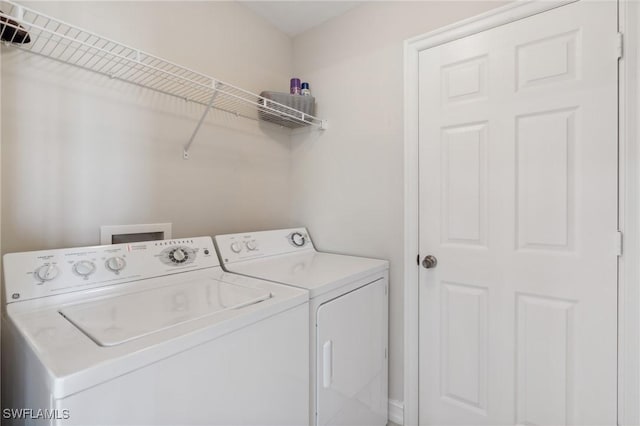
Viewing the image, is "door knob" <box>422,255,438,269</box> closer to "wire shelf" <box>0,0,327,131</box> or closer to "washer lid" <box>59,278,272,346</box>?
"washer lid" <box>59,278,272,346</box>

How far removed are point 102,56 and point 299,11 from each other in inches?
49.7

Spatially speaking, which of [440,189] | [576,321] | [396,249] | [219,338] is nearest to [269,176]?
[396,249]

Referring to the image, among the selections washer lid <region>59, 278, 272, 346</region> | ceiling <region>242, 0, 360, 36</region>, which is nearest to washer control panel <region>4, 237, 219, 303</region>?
washer lid <region>59, 278, 272, 346</region>

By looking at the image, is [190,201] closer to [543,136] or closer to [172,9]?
[172,9]

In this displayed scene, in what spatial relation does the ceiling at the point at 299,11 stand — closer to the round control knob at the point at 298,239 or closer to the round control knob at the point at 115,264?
the round control knob at the point at 298,239

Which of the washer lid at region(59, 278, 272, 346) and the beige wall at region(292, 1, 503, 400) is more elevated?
the beige wall at region(292, 1, 503, 400)

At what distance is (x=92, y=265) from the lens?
1138 mm

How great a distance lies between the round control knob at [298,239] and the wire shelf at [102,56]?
0.76 metres

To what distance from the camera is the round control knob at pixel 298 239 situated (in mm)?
2010

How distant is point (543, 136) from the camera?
4.41 feet

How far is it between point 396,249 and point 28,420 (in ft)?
5.22

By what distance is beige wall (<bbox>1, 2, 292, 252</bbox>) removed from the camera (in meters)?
1.17

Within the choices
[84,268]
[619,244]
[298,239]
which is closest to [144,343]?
[84,268]

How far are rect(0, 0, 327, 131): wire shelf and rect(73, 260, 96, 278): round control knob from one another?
2.52 feet
